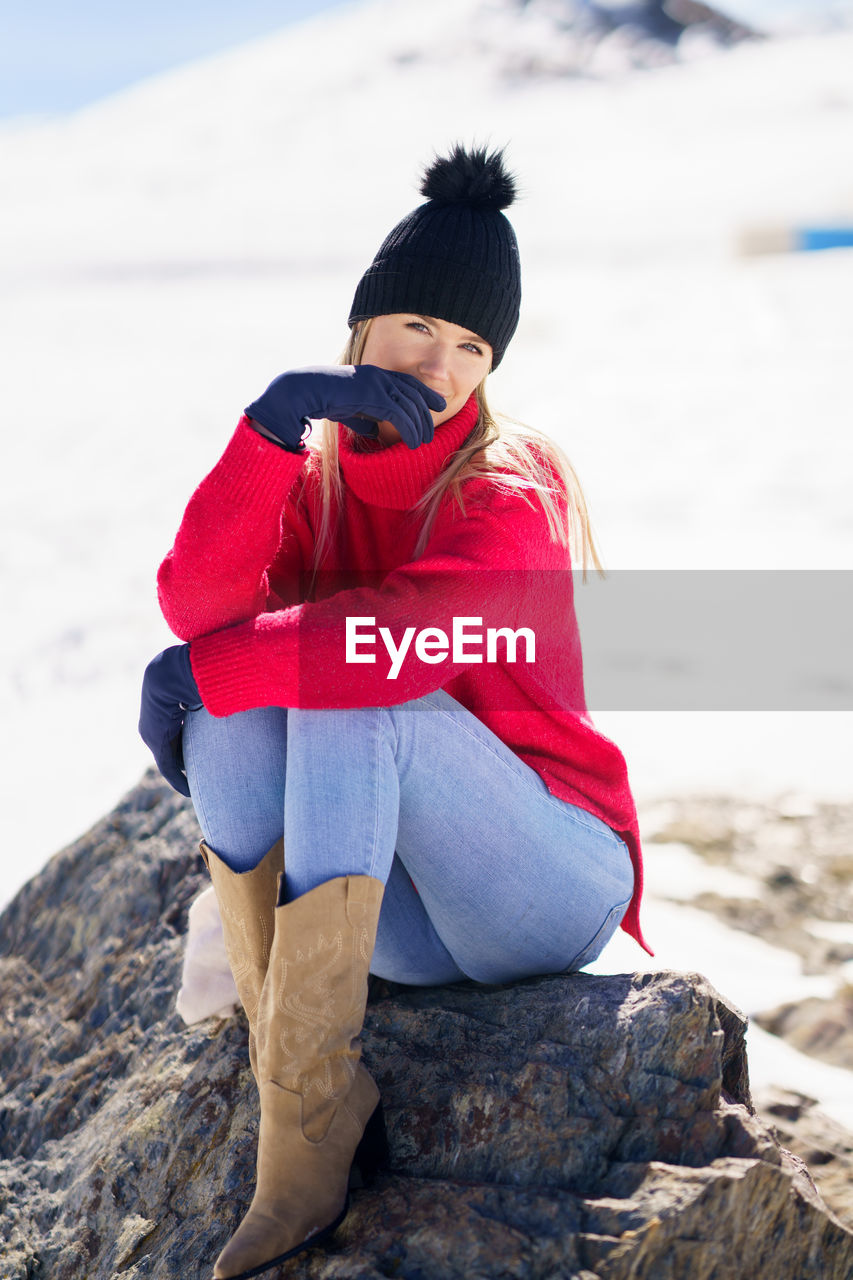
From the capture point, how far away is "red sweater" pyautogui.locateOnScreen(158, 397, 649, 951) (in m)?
1.29

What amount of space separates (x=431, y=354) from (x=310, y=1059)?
962 mm

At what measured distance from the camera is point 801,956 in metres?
2.72

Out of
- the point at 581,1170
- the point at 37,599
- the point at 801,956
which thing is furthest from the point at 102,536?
the point at 581,1170

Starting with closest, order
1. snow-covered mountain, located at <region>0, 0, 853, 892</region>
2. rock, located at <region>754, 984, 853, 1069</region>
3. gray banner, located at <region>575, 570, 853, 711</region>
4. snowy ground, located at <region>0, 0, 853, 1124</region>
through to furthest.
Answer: rock, located at <region>754, 984, 853, 1069</region>
snowy ground, located at <region>0, 0, 853, 1124</region>
gray banner, located at <region>575, 570, 853, 711</region>
snow-covered mountain, located at <region>0, 0, 853, 892</region>

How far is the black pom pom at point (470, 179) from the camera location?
160 cm

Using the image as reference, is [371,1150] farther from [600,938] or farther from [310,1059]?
[600,938]

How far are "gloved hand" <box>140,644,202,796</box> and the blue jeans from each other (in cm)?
3

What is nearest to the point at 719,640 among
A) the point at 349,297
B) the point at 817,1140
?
the point at 817,1140

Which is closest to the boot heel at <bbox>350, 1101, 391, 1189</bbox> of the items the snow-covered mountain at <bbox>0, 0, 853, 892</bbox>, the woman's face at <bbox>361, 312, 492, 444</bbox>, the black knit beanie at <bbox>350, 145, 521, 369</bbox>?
the woman's face at <bbox>361, 312, 492, 444</bbox>

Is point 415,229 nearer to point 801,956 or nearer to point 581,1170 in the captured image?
point 581,1170

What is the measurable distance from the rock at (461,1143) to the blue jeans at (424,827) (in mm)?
93

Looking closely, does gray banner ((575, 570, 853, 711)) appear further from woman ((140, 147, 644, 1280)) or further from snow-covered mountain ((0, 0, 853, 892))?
woman ((140, 147, 644, 1280))

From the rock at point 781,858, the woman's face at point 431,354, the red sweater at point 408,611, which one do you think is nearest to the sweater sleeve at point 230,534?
the red sweater at point 408,611

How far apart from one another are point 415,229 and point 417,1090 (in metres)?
1.17
